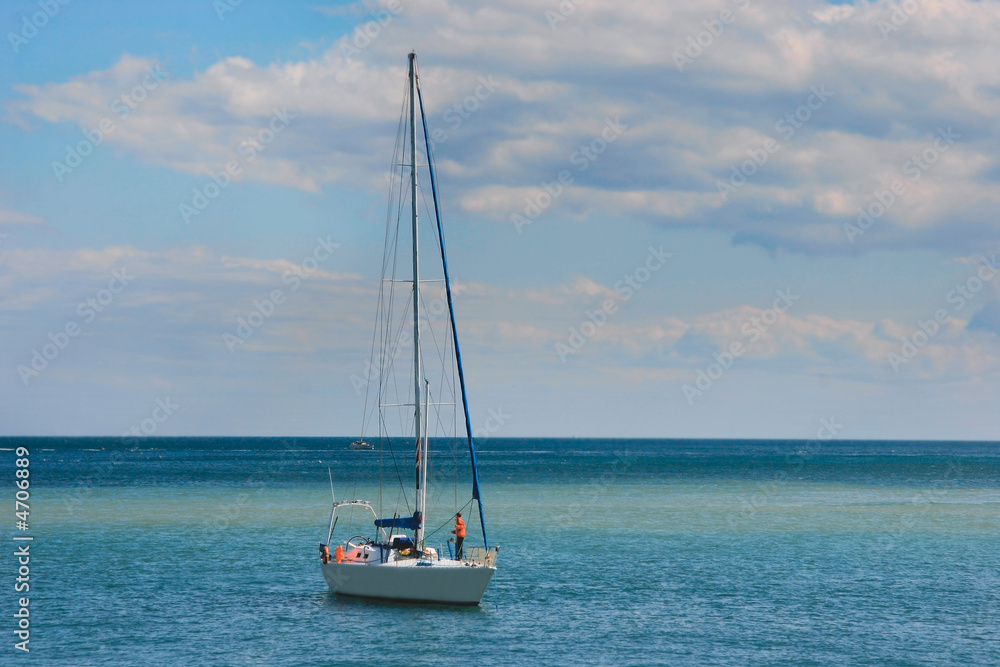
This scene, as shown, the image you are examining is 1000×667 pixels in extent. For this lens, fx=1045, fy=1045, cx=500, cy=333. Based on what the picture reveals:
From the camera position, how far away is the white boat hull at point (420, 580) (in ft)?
127

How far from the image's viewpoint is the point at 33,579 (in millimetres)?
44125

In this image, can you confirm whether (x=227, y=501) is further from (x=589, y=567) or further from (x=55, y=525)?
(x=589, y=567)

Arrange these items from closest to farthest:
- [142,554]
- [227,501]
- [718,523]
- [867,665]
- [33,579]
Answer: [867,665] < [33,579] < [142,554] < [718,523] < [227,501]

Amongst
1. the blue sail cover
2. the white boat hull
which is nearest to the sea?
the white boat hull

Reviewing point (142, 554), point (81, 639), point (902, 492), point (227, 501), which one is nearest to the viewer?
point (81, 639)

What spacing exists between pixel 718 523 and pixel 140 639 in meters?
43.5

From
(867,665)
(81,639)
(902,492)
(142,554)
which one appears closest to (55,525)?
(142,554)

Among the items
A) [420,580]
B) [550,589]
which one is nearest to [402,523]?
[420,580]

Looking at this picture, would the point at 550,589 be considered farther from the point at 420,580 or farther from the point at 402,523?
the point at 402,523

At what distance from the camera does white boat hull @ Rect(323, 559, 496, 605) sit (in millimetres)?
38812

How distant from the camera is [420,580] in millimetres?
39156

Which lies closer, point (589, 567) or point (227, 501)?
point (589, 567)

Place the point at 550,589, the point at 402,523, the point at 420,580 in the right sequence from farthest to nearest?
1. the point at 550,589
2. the point at 402,523
3. the point at 420,580

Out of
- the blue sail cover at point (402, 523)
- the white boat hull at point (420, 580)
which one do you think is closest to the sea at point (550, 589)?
the white boat hull at point (420, 580)
